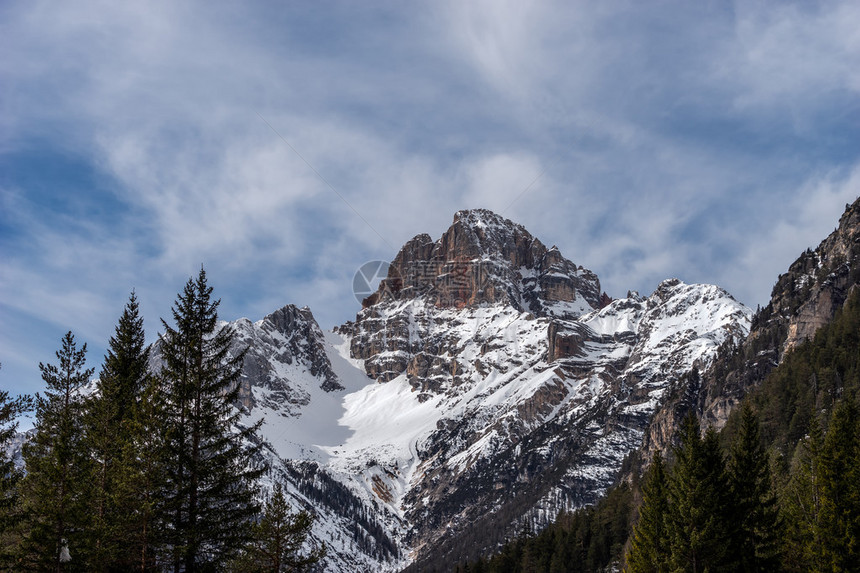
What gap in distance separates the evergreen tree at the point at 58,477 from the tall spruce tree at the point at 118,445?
71cm

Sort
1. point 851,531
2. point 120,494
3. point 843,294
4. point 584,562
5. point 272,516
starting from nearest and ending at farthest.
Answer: point 120,494 < point 272,516 < point 851,531 < point 584,562 < point 843,294

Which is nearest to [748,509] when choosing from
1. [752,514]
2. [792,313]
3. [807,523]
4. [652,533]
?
[752,514]

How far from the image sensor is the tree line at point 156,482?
31531 millimetres

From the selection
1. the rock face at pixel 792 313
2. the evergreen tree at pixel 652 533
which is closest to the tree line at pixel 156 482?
the evergreen tree at pixel 652 533

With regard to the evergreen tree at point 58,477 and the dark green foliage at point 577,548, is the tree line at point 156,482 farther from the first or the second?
the dark green foliage at point 577,548

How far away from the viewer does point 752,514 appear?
4616 cm

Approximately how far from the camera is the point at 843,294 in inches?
6004

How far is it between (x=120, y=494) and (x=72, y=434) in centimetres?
675

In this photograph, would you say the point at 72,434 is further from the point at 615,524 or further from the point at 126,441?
the point at 615,524

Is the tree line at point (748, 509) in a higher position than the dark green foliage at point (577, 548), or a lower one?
lower

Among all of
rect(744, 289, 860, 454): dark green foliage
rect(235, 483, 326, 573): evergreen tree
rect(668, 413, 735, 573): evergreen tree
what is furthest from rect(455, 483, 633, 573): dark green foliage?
rect(235, 483, 326, 573): evergreen tree

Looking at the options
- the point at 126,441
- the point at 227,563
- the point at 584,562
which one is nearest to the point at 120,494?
the point at 126,441

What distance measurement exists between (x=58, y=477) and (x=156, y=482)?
5.49m

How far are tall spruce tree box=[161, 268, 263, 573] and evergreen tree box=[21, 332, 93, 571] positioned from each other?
4.63 meters
